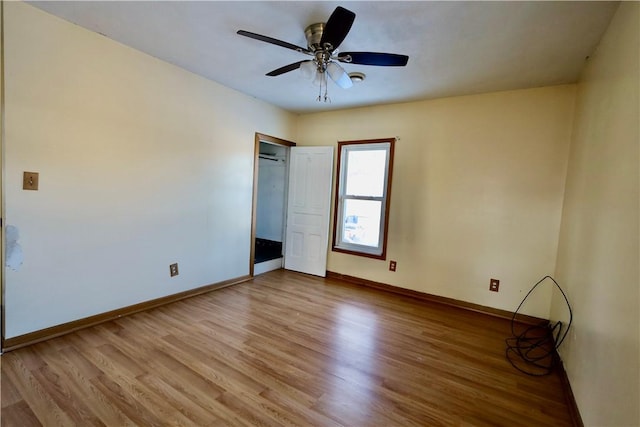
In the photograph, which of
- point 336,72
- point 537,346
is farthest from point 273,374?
point 537,346

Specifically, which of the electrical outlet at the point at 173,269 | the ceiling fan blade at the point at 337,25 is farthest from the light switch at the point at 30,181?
the ceiling fan blade at the point at 337,25

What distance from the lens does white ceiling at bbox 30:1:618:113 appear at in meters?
1.84

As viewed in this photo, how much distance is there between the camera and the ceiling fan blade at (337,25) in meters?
1.51

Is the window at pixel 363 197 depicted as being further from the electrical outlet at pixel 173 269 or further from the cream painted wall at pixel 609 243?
the electrical outlet at pixel 173 269

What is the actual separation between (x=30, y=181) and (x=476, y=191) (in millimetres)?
3982

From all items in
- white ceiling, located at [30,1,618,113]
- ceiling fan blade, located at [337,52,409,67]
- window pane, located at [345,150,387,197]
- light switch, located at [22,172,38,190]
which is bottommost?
light switch, located at [22,172,38,190]

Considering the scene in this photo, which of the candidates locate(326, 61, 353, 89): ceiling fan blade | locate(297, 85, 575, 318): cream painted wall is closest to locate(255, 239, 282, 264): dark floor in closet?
locate(297, 85, 575, 318): cream painted wall

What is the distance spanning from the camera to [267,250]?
199 inches

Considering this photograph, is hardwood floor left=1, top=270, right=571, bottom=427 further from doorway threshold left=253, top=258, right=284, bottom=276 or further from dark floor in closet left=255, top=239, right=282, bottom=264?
dark floor in closet left=255, top=239, right=282, bottom=264

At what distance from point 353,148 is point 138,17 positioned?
270cm

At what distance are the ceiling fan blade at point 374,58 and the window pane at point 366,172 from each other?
193 centimetres

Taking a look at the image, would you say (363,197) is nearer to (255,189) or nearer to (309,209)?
(309,209)

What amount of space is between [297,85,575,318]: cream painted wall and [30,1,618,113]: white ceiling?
12.6 inches

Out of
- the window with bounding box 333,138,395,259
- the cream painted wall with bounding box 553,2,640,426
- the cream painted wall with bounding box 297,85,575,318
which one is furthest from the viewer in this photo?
the window with bounding box 333,138,395,259
